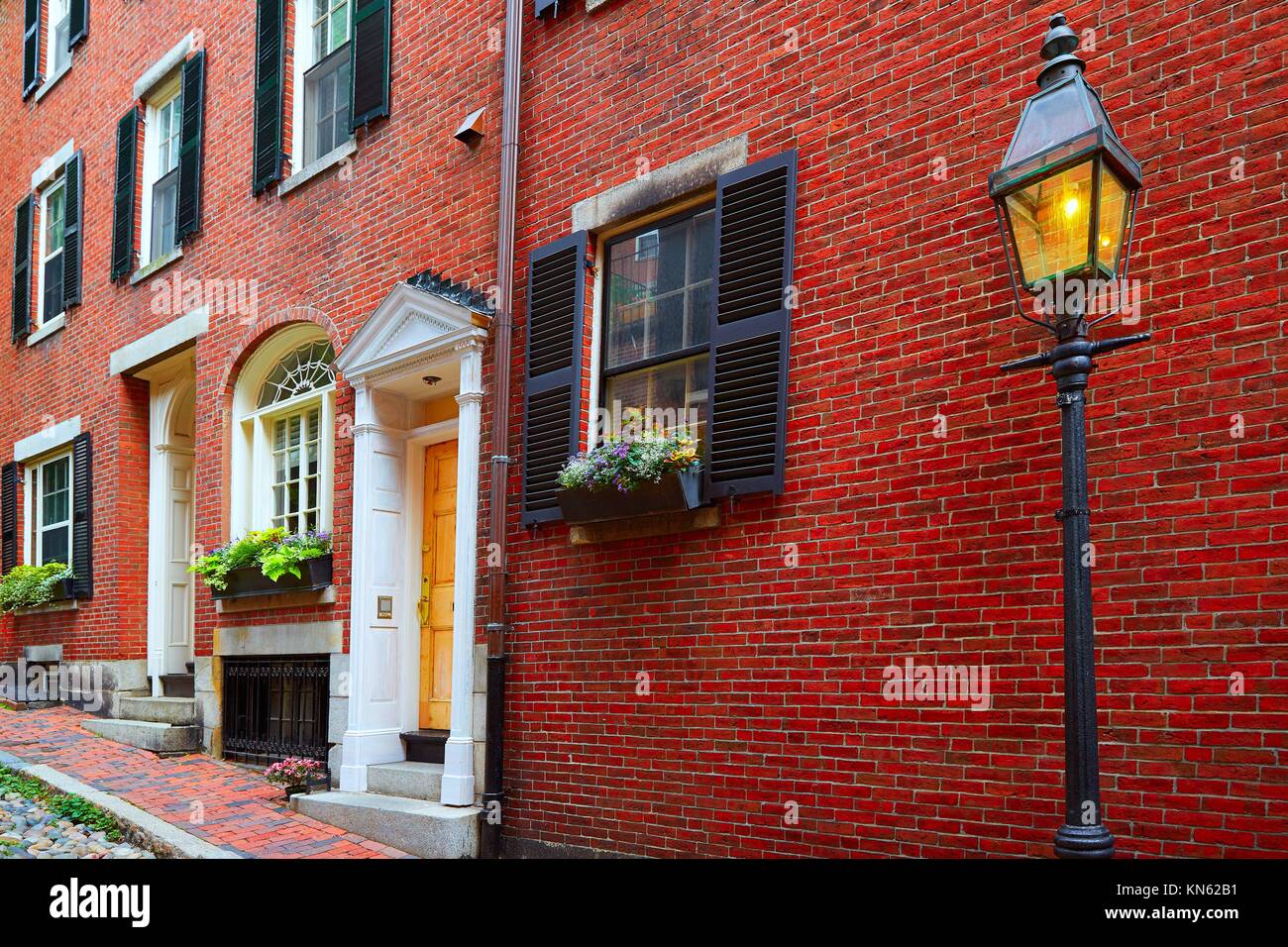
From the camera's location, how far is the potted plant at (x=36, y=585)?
12453 mm

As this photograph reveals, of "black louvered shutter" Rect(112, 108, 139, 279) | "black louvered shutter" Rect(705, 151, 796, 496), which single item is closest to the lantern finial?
"black louvered shutter" Rect(705, 151, 796, 496)

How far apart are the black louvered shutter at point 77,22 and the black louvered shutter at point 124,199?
188cm

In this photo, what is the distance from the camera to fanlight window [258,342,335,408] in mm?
9570

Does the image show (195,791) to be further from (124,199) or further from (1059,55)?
(1059,55)

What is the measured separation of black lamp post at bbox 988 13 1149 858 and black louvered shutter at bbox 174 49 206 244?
360 inches

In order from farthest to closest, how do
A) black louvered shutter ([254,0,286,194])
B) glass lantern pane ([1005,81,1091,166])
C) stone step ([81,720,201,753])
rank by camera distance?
stone step ([81,720,201,753]), black louvered shutter ([254,0,286,194]), glass lantern pane ([1005,81,1091,166])

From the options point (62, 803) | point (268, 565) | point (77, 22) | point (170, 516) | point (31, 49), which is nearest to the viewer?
point (62, 803)

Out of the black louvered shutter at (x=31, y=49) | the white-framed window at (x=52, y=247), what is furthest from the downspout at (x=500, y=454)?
the black louvered shutter at (x=31, y=49)

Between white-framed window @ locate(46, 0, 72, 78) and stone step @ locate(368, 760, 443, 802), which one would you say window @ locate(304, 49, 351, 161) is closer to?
stone step @ locate(368, 760, 443, 802)

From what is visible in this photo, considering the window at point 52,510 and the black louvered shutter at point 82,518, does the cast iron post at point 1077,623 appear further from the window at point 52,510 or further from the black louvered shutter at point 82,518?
the window at point 52,510

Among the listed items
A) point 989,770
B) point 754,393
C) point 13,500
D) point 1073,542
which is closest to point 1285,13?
point 1073,542

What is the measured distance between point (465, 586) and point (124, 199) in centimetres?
748

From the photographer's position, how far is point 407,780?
7.72m

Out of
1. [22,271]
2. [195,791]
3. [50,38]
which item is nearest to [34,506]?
[22,271]
